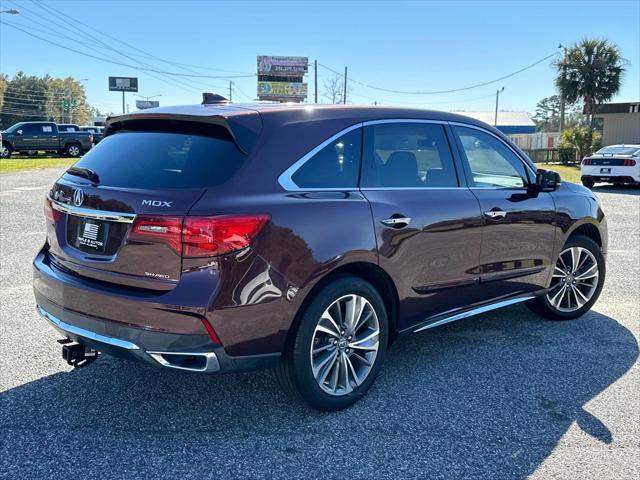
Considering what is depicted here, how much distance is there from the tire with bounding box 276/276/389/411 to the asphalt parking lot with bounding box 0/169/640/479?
0.48 ft

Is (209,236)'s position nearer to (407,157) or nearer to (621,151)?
(407,157)

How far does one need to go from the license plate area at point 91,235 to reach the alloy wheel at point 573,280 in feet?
12.4

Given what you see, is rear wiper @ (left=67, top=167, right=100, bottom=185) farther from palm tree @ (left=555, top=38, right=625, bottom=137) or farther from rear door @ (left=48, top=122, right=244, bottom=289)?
palm tree @ (left=555, top=38, right=625, bottom=137)

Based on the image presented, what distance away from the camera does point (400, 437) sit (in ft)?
10.6

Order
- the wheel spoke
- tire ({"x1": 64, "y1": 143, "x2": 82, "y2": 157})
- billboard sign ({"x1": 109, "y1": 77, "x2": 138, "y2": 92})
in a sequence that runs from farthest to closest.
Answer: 1. billboard sign ({"x1": 109, "y1": 77, "x2": 138, "y2": 92})
2. tire ({"x1": 64, "y1": 143, "x2": 82, "y2": 157})
3. the wheel spoke

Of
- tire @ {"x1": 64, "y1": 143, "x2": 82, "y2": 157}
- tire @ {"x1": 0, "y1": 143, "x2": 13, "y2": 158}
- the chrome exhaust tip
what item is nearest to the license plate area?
the chrome exhaust tip

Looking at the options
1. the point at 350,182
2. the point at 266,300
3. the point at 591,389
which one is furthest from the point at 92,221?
the point at 591,389

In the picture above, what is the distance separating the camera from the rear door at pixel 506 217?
14.3ft

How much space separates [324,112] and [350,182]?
447 millimetres

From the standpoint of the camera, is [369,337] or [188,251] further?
[369,337]

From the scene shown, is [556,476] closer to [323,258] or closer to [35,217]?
[323,258]

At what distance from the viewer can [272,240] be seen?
302 centimetres

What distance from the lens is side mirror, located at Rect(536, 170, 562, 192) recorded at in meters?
4.79

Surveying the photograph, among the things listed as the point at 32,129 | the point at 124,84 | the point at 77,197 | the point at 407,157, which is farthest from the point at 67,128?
the point at 124,84
